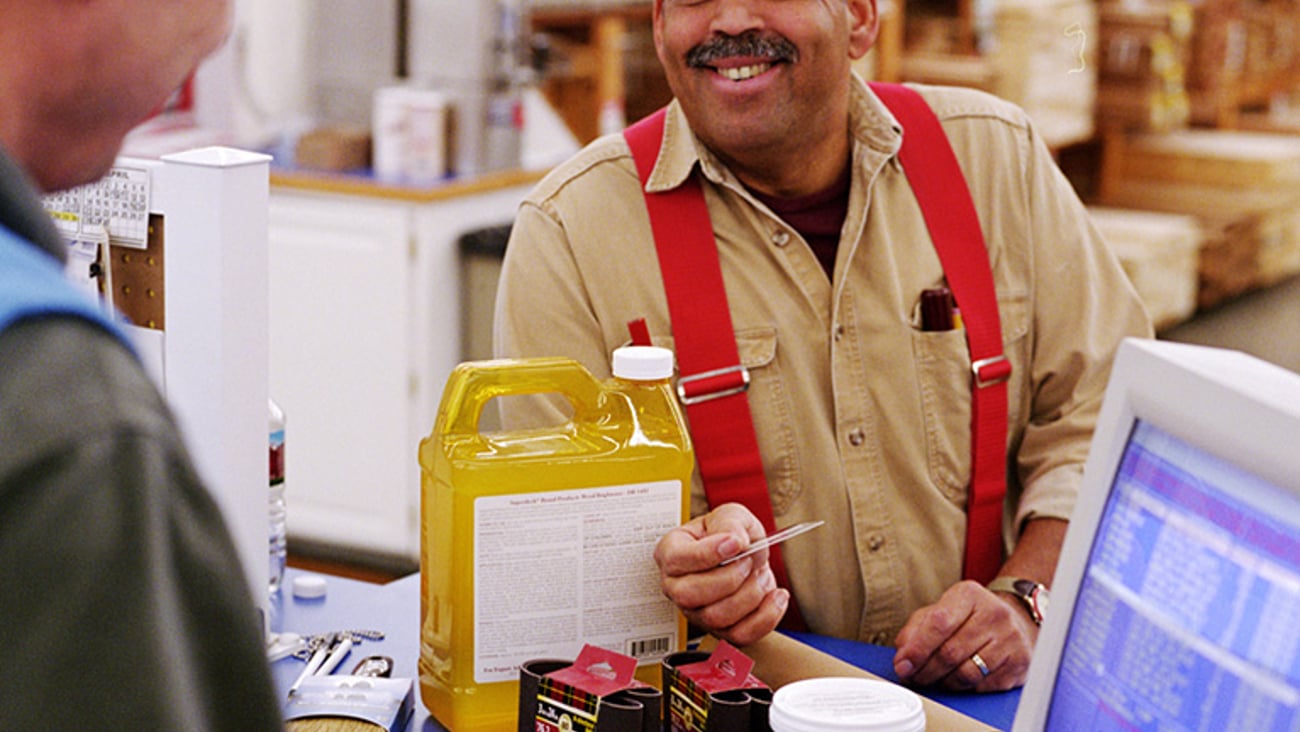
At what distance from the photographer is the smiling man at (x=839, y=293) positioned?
223 cm

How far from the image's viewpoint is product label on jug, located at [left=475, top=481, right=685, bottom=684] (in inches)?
65.1

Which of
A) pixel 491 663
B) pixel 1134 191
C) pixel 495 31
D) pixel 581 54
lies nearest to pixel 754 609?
pixel 491 663

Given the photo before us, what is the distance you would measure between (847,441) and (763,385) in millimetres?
146

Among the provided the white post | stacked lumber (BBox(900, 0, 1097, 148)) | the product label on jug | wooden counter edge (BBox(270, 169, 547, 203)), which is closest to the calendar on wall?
the white post

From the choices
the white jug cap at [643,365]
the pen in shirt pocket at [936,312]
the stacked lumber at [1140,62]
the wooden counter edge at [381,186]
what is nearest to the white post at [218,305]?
the white jug cap at [643,365]

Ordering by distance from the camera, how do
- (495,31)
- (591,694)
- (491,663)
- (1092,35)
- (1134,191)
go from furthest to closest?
(1134,191)
(1092,35)
(495,31)
(491,663)
(591,694)

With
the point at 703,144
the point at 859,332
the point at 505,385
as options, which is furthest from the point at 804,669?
the point at 703,144

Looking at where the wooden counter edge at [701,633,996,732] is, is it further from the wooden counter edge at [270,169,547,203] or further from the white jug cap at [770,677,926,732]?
the wooden counter edge at [270,169,547,203]

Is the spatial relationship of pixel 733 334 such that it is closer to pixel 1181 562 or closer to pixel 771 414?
pixel 771 414

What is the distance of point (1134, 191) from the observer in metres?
7.02

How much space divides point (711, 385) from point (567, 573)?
1.81 ft

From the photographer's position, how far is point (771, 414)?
2.26 m

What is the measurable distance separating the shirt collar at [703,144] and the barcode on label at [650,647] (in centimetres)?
73

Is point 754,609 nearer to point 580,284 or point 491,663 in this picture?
point 491,663
